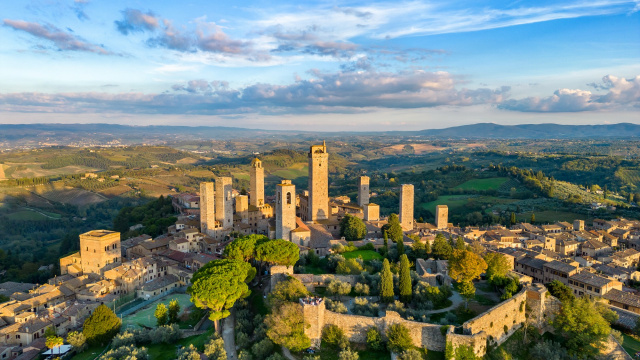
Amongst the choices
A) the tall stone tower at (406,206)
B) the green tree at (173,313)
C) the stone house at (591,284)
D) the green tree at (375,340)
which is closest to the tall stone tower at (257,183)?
the tall stone tower at (406,206)

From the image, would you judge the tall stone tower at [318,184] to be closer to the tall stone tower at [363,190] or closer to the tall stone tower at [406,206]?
the tall stone tower at [363,190]

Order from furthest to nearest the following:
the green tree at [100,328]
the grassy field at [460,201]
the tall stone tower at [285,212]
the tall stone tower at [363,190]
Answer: the grassy field at [460,201]
the tall stone tower at [363,190]
the tall stone tower at [285,212]
the green tree at [100,328]

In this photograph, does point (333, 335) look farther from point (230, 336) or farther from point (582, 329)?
point (582, 329)

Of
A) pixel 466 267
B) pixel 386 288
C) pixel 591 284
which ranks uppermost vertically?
pixel 466 267

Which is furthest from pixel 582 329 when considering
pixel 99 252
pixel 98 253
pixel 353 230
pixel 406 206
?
pixel 98 253

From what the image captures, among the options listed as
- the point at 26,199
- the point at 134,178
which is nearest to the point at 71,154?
the point at 134,178

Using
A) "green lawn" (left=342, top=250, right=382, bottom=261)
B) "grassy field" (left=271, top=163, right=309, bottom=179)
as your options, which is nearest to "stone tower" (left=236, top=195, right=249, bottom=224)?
"green lawn" (left=342, top=250, right=382, bottom=261)
